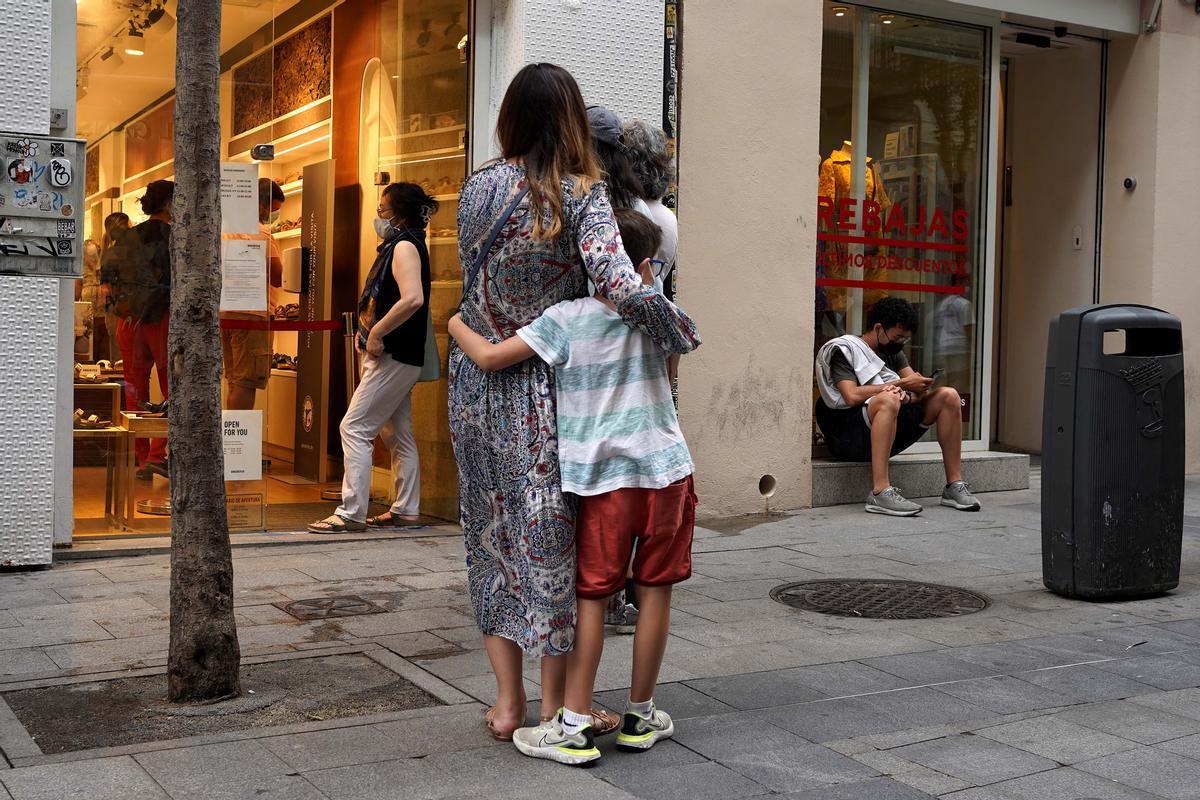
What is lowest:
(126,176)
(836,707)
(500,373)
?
(836,707)

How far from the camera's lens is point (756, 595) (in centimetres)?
625

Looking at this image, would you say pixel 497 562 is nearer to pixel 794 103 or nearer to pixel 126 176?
pixel 126 176

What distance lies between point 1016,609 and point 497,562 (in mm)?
3069

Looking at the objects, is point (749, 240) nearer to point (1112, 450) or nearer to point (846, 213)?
point (846, 213)

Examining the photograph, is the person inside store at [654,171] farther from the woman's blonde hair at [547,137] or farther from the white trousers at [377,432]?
A: the white trousers at [377,432]

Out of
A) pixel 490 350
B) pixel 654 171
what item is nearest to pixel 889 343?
pixel 654 171

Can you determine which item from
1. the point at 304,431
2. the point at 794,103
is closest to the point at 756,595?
the point at 794,103

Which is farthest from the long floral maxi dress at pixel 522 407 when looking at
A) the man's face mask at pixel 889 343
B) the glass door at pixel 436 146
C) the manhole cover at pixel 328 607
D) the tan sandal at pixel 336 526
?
the man's face mask at pixel 889 343

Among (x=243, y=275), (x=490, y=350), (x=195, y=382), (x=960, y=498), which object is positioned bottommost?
(x=960, y=498)

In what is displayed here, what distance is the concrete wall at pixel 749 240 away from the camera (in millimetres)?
8500

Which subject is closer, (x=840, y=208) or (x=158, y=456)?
(x=158, y=456)

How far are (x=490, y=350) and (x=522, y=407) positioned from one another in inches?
7.3

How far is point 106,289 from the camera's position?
714 cm

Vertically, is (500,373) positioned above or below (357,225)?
below
